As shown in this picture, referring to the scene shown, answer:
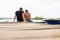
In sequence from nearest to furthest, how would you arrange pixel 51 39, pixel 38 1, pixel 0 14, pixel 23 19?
pixel 51 39 → pixel 23 19 → pixel 0 14 → pixel 38 1

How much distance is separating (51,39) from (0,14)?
10325mm

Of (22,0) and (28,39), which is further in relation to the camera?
(22,0)

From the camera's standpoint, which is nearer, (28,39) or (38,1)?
(28,39)

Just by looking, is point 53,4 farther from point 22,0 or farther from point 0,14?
point 0,14

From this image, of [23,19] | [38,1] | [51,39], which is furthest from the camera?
[38,1]

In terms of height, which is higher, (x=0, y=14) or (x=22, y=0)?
(x=22, y=0)

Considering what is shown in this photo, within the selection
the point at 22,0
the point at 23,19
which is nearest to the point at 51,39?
the point at 23,19

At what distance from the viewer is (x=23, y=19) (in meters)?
4.67

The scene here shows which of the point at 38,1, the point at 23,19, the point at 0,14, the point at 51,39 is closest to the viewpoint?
the point at 51,39

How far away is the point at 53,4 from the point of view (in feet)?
41.8

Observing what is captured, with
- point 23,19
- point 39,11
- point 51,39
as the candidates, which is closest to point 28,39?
point 51,39

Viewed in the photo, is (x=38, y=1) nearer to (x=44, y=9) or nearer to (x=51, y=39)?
(x=44, y=9)

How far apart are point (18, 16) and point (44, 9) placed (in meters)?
8.13

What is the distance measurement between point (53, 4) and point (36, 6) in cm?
100
